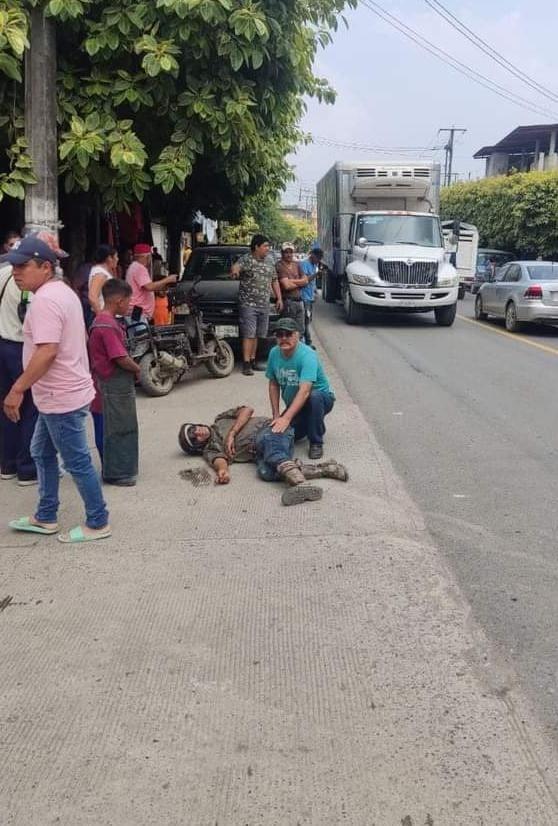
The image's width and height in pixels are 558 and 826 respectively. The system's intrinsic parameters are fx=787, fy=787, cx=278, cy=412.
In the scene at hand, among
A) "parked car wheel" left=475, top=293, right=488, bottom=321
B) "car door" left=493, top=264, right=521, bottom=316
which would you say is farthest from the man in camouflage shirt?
"parked car wheel" left=475, top=293, right=488, bottom=321

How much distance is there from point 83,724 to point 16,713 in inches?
11.2

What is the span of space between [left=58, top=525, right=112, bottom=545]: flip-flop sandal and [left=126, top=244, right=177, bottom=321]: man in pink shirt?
4.27 meters

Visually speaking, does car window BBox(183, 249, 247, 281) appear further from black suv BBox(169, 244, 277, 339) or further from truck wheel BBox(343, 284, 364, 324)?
truck wheel BBox(343, 284, 364, 324)

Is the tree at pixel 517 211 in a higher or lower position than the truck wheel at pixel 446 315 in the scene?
higher

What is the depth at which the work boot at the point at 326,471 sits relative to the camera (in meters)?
5.76

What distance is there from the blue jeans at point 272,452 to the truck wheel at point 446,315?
11.9 meters

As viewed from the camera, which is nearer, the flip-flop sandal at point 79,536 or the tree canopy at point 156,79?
the flip-flop sandal at point 79,536

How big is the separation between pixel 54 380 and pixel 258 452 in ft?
6.74

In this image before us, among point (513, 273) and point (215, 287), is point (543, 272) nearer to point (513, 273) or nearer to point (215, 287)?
point (513, 273)

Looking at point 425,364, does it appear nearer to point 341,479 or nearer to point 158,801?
point 341,479

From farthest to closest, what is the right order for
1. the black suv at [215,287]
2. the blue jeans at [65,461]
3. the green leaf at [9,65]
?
the black suv at [215,287] → the green leaf at [9,65] → the blue jeans at [65,461]

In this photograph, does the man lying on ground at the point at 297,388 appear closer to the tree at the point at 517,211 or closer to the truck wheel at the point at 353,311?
the truck wheel at the point at 353,311

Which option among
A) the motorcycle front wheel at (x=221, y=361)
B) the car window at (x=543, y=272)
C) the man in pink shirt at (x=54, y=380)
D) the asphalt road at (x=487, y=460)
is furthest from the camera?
Answer: the car window at (x=543, y=272)

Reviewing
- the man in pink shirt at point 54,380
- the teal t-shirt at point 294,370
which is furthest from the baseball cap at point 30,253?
the teal t-shirt at point 294,370
